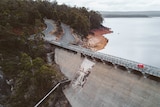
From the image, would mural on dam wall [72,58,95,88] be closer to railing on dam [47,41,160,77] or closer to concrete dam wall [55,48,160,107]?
concrete dam wall [55,48,160,107]

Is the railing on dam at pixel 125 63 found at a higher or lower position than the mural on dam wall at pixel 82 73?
higher

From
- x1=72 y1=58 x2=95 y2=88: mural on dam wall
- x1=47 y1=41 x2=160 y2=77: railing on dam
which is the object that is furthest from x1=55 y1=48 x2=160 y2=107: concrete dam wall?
x1=47 y1=41 x2=160 y2=77: railing on dam

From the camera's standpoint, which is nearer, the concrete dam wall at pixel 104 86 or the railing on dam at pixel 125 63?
the concrete dam wall at pixel 104 86

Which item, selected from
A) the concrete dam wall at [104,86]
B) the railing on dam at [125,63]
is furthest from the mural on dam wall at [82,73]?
the railing on dam at [125,63]

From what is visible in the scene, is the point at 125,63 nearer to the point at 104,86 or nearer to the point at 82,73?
the point at 104,86

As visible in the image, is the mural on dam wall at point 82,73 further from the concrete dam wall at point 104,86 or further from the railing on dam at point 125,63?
the railing on dam at point 125,63

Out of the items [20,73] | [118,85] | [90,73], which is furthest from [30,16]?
[118,85]

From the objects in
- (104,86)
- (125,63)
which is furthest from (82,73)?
(125,63)
